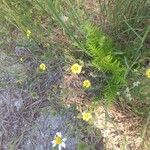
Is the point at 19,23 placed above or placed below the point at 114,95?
above

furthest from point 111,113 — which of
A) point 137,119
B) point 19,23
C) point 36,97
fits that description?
point 19,23

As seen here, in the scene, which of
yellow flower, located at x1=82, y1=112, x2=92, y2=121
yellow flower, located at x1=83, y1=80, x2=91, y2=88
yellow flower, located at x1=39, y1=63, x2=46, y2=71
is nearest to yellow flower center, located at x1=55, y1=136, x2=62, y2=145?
yellow flower, located at x1=82, y1=112, x2=92, y2=121

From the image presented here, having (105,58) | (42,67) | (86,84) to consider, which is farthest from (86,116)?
(42,67)

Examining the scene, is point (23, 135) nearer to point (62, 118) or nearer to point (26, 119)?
point (26, 119)

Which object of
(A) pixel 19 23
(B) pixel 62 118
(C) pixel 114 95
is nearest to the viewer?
(C) pixel 114 95

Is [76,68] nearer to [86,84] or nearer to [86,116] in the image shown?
[86,84]

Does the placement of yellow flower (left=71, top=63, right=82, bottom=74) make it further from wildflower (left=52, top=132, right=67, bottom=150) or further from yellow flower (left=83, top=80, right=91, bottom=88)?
wildflower (left=52, top=132, right=67, bottom=150)

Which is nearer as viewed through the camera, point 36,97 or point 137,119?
point 137,119

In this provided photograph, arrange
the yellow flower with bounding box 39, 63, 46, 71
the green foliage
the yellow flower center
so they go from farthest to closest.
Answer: the yellow flower with bounding box 39, 63, 46, 71 < the yellow flower center < the green foliage

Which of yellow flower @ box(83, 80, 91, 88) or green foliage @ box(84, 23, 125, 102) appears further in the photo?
yellow flower @ box(83, 80, 91, 88)
